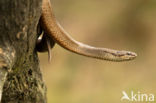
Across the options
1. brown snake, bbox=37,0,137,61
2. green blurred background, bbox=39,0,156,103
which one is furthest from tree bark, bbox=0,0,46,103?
green blurred background, bbox=39,0,156,103

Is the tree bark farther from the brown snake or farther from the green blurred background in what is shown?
the green blurred background

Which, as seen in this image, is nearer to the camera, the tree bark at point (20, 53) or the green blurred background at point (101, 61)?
the tree bark at point (20, 53)

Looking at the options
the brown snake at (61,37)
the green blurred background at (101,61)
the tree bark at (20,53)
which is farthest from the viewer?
the green blurred background at (101,61)

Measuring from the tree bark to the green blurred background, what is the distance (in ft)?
15.3

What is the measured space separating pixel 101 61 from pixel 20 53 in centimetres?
607

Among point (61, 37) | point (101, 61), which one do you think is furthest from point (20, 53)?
point (101, 61)

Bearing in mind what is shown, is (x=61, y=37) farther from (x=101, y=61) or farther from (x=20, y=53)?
(x=101, y=61)

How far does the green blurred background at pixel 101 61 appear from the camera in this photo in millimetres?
9031

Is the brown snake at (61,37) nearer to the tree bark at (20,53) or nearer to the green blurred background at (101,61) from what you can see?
the tree bark at (20,53)

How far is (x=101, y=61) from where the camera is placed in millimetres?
9695

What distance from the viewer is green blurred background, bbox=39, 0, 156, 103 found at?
9031 millimetres

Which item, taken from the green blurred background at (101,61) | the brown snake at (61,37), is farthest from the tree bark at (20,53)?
the green blurred background at (101,61)

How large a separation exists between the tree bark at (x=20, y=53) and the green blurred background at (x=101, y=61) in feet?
15.3

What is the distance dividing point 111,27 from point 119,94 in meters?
2.02
